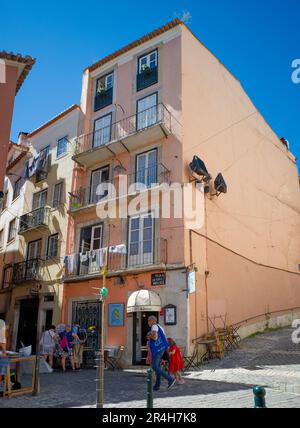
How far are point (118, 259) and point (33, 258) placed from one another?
22.4 ft

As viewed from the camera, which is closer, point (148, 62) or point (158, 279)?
point (158, 279)

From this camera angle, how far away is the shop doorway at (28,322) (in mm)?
20547

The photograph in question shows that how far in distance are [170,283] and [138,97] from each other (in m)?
9.57

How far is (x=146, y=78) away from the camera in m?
19.5

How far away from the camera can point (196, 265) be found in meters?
15.5

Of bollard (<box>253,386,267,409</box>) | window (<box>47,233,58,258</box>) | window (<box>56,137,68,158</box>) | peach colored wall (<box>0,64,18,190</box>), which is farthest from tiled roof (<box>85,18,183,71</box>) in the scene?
bollard (<box>253,386,267,409</box>)

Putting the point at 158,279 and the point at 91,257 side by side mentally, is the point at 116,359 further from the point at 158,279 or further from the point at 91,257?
the point at 91,257

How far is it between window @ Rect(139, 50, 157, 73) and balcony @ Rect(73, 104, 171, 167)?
253 centimetres

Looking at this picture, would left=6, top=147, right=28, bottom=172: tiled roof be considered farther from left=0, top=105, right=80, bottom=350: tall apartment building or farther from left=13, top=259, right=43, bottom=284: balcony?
left=13, top=259, right=43, bottom=284: balcony

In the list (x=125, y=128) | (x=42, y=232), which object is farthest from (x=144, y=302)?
(x=42, y=232)

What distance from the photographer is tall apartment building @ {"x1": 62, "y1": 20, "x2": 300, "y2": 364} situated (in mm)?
15484
